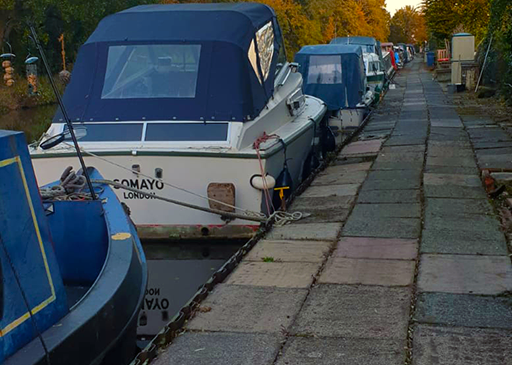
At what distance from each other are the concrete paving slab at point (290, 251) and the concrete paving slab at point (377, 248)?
181mm

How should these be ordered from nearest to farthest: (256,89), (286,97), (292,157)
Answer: (256,89) → (292,157) → (286,97)

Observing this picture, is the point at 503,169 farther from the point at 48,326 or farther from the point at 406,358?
the point at 48,326

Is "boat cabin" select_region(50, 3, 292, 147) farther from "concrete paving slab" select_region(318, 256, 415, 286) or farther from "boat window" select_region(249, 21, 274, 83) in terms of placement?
"concrete paving slab" select_region(318, 256, 415, 286)

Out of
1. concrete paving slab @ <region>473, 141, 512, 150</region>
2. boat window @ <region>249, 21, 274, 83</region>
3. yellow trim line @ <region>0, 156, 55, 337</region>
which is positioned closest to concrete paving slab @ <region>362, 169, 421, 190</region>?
boat window @ <region>249, 21, 274, 83</region>

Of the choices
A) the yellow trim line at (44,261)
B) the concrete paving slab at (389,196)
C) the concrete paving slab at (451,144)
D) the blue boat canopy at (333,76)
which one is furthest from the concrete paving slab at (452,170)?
the yellow trim line at (44,261)

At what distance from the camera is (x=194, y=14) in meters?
10.4

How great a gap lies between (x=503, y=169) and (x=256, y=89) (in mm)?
3893

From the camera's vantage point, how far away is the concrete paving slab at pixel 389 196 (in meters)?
9.84

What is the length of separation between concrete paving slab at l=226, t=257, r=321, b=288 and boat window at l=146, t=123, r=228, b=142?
90.2 inches

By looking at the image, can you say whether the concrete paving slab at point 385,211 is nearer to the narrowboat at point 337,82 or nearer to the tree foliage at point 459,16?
the narrowboat at point 337,82

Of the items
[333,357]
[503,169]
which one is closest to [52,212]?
[333,357]

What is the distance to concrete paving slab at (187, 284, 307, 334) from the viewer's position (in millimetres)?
5633

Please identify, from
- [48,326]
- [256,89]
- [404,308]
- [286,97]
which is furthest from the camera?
[286,97]

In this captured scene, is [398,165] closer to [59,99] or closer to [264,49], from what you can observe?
[264,49]
